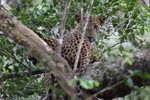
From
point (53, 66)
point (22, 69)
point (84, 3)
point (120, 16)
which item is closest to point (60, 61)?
point (53, 66)

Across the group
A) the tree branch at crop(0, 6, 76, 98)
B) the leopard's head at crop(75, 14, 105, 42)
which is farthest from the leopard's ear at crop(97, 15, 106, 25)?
the tree branch at crop(0, 6, 76, 98)

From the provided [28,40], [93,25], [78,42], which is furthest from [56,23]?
[28,40]

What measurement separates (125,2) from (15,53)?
47.3 inches

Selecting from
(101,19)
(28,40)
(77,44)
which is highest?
(28,40)

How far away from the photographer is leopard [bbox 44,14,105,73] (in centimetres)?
332

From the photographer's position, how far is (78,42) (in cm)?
364

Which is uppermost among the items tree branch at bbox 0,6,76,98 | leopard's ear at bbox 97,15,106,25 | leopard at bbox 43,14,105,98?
tree branch at bbox 0,6,76,98

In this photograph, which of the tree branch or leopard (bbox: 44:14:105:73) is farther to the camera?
leopard (bbox: 44:14:105:73)

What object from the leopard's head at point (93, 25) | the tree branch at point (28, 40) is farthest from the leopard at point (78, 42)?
the tree branch at point (28, 40)

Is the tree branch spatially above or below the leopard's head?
above

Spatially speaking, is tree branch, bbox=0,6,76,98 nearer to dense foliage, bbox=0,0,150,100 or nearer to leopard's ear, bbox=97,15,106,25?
dense foliage, bbox=0,0,150,100

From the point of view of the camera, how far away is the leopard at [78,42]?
3318mm

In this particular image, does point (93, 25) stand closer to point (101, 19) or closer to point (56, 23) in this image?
point (101, 19)

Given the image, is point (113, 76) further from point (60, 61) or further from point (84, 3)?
point (84, 3)
